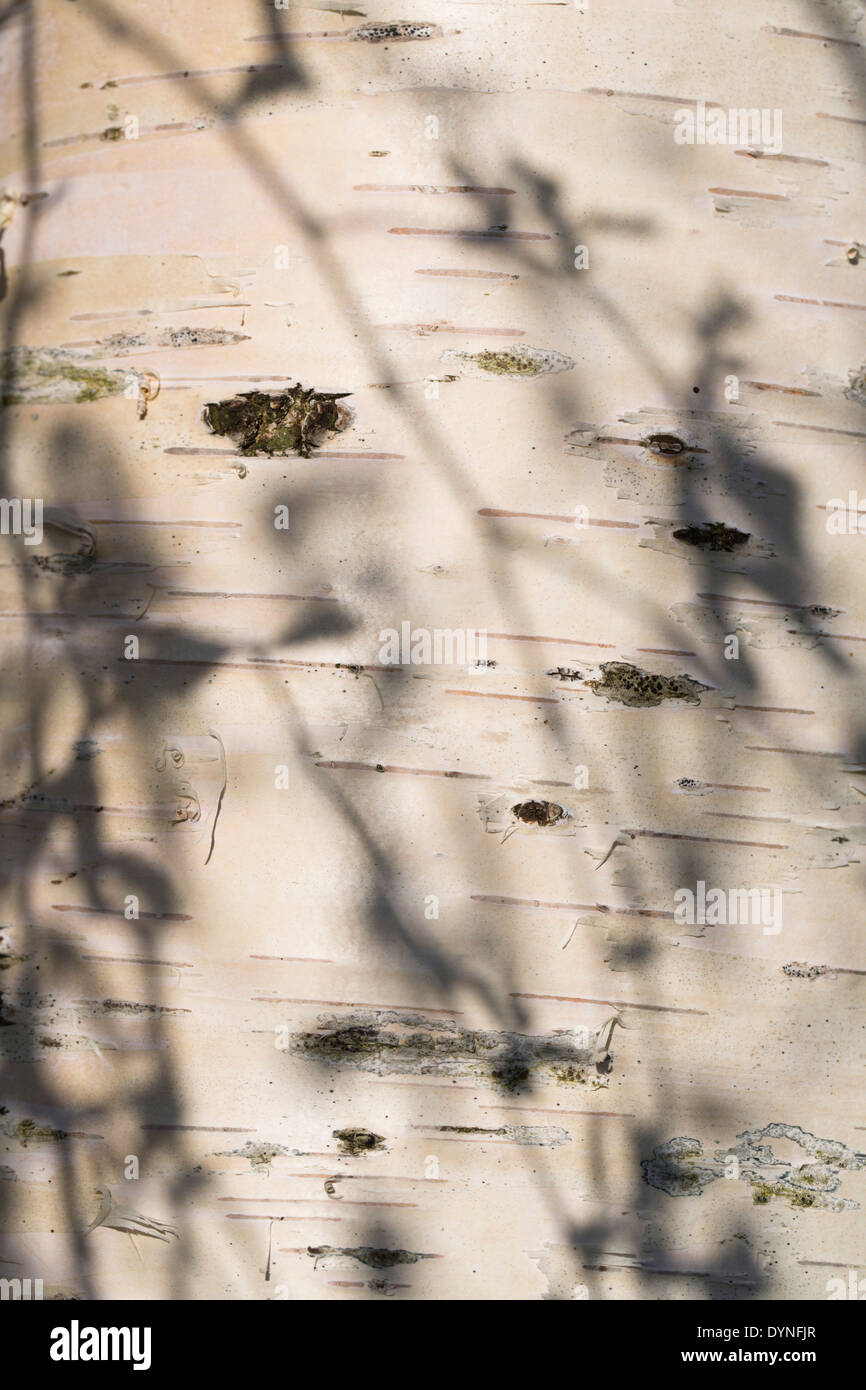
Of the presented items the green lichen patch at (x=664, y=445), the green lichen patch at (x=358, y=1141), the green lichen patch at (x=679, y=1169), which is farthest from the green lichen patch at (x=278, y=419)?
the green lichen patch at (x=679, y=1169)

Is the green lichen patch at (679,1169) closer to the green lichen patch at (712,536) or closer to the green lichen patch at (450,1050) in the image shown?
the green lichen patch at (450,1050)

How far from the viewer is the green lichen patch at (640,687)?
5.52 feet

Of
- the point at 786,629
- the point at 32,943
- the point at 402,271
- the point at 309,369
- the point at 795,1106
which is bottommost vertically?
the point at 795,1106

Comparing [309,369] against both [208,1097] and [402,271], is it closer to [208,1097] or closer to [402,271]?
[402,271]

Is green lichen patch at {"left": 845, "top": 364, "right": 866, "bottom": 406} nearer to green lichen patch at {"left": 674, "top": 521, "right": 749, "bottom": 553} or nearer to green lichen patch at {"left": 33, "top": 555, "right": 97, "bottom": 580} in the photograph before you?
green lichen patch at {"left": 674, "top": 521, "right": 749, "bottom": 553}

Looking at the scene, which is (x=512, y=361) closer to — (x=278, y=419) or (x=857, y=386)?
(x=278, y=419)

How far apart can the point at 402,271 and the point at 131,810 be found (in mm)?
1397

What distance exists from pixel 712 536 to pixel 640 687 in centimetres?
39

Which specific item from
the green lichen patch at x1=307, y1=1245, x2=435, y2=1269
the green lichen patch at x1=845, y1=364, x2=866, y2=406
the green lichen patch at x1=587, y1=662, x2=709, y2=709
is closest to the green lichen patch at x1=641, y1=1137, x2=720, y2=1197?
the green lichen patch at x1=307, y1=1245, x2=435, y2=1269

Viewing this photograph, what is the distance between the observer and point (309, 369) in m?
1.69

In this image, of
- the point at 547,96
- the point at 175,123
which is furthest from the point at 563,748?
the point at 175,123

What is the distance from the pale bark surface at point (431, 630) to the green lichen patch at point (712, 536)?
0.04ft

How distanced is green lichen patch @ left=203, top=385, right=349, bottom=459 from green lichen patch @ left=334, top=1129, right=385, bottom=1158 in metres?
1.60

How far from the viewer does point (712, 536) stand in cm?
170
